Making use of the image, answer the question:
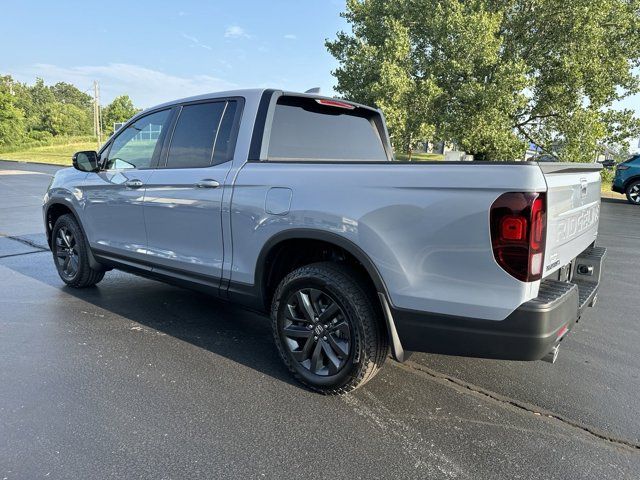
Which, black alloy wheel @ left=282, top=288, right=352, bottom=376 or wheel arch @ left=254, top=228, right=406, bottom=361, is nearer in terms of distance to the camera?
wheel arch @ left=254, top=228, right=406, bottom=361

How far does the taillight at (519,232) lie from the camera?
214 centimetres

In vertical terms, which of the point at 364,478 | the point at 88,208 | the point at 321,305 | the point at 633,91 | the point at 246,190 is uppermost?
the point at 633,91

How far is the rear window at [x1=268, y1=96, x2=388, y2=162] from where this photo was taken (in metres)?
3.46

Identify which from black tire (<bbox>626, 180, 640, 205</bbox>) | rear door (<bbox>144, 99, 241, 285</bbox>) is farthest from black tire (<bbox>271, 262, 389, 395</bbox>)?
black tire (<bbox>626, 180, 640, 205</bbox>)

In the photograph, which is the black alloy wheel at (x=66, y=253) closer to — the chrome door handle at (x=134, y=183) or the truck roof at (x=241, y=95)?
the chrome door handle at (x=134, y=183)

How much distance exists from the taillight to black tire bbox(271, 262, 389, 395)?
82 centimetres

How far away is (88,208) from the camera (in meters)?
4.58

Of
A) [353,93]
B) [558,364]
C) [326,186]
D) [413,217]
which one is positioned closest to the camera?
[413,217]

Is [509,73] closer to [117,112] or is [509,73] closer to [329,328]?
[329,328]

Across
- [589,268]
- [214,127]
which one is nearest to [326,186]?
[214,127]

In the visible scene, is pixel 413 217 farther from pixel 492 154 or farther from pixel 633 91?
pixel 633 91

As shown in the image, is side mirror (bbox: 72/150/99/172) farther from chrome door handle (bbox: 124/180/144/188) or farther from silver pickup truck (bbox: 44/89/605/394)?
chrome door handle (bbox: 124/180/144/188)

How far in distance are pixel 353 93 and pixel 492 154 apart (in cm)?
682

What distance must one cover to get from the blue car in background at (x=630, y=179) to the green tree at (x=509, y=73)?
8.54ft
